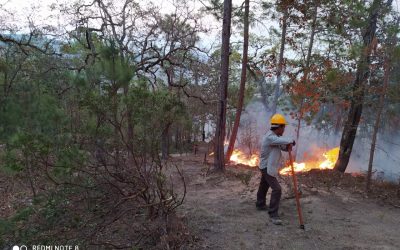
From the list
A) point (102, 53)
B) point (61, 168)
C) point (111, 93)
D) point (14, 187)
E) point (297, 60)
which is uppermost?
point (297, 60)

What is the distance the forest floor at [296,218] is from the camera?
5672mm

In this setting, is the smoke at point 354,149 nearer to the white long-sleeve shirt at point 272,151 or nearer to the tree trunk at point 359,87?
the tree trunk at point 359,87

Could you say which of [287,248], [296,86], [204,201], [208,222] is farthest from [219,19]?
[287,248]

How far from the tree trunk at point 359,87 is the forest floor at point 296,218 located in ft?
9.26

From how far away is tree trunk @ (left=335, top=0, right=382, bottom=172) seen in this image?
9.37 meters

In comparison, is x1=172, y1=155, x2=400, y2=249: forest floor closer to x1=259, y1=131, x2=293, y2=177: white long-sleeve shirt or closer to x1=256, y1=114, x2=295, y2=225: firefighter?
x1=256, y1=114, x2=295, y2=225: firefighter

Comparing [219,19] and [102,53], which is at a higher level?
[219,19]

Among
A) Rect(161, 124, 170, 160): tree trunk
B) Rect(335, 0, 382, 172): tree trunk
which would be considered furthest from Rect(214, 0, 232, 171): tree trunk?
Rect(161, 124, 170, 160): tree trunk

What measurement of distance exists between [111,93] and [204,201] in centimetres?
400

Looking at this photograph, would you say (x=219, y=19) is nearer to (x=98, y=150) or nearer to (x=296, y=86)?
(x=296, y=86)

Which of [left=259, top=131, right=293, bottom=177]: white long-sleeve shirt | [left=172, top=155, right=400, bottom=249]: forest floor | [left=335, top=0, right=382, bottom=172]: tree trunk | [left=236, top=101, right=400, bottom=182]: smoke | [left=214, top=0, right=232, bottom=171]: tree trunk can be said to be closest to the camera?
[left=172, top=155, right=400, bottom=249]: forest floor

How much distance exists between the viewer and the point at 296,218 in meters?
6.65

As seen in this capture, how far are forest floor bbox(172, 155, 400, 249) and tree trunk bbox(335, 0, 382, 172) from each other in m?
2.82

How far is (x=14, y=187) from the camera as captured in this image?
10.6m
